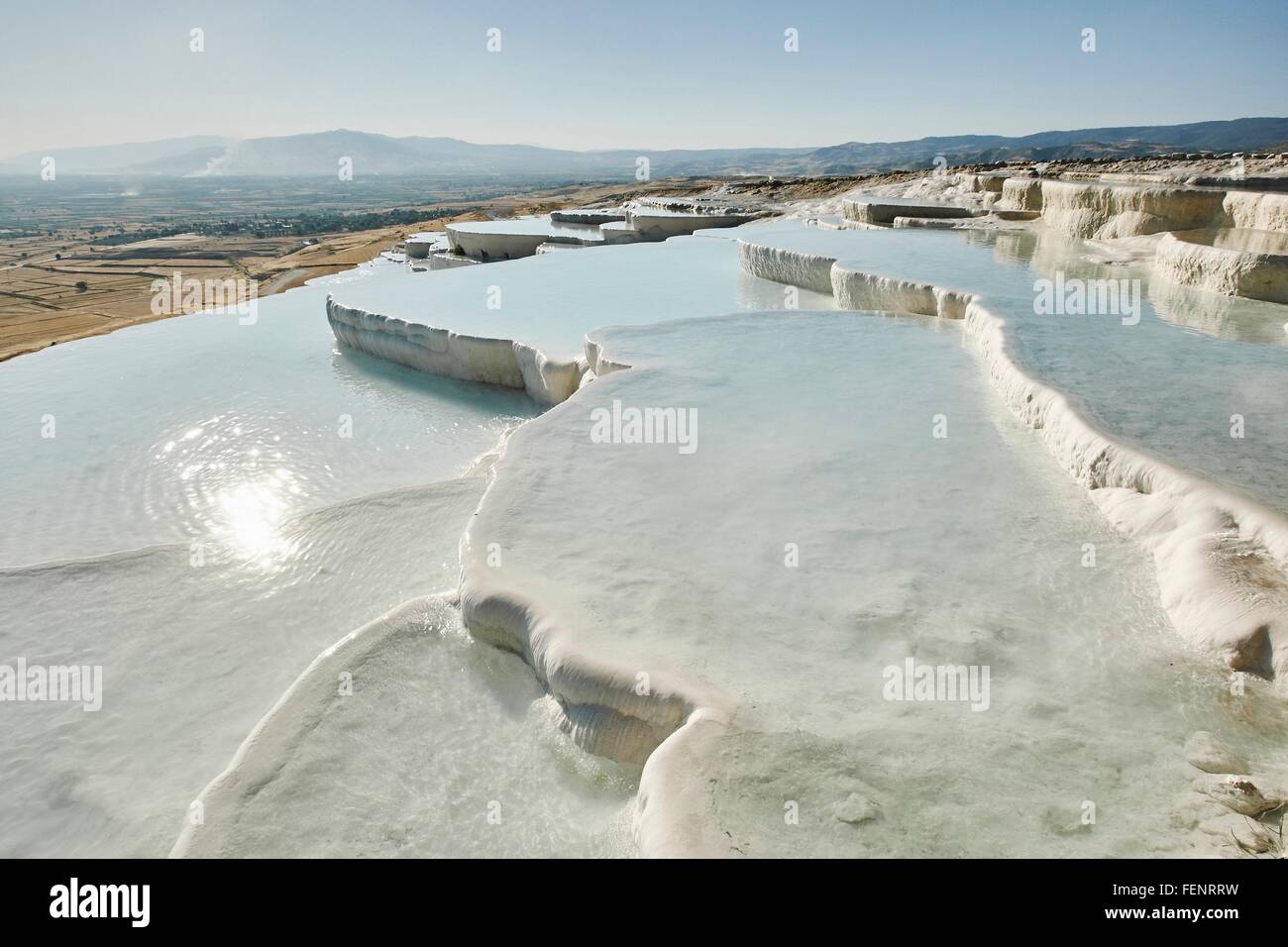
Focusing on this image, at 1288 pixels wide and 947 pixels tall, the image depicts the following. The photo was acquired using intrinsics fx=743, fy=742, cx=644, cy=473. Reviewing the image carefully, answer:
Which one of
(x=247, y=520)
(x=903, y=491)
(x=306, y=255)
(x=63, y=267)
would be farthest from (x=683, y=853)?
(x=63, y=267)

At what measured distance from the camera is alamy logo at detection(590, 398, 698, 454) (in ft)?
14.6

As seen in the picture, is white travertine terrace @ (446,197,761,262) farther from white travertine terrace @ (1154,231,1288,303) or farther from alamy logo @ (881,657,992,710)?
alamy logo @ (881,657,992,710)

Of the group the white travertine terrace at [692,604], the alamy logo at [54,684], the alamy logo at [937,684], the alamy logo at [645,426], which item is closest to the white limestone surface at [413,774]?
the white travertine terrace at [692,604]

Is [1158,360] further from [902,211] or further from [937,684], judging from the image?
[902,211]

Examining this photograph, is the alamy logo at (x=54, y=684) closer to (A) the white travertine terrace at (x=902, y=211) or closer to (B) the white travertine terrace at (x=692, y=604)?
(B) the white travertine terrace at (x=692, y=604)

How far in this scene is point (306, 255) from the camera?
33312mm

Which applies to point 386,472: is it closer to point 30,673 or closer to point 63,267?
point 30,673

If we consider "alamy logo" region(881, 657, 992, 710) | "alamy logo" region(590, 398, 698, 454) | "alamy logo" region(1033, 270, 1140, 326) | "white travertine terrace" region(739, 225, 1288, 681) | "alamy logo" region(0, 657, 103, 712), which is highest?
"alamy logo" region(1033, 270, 1140, 326)
